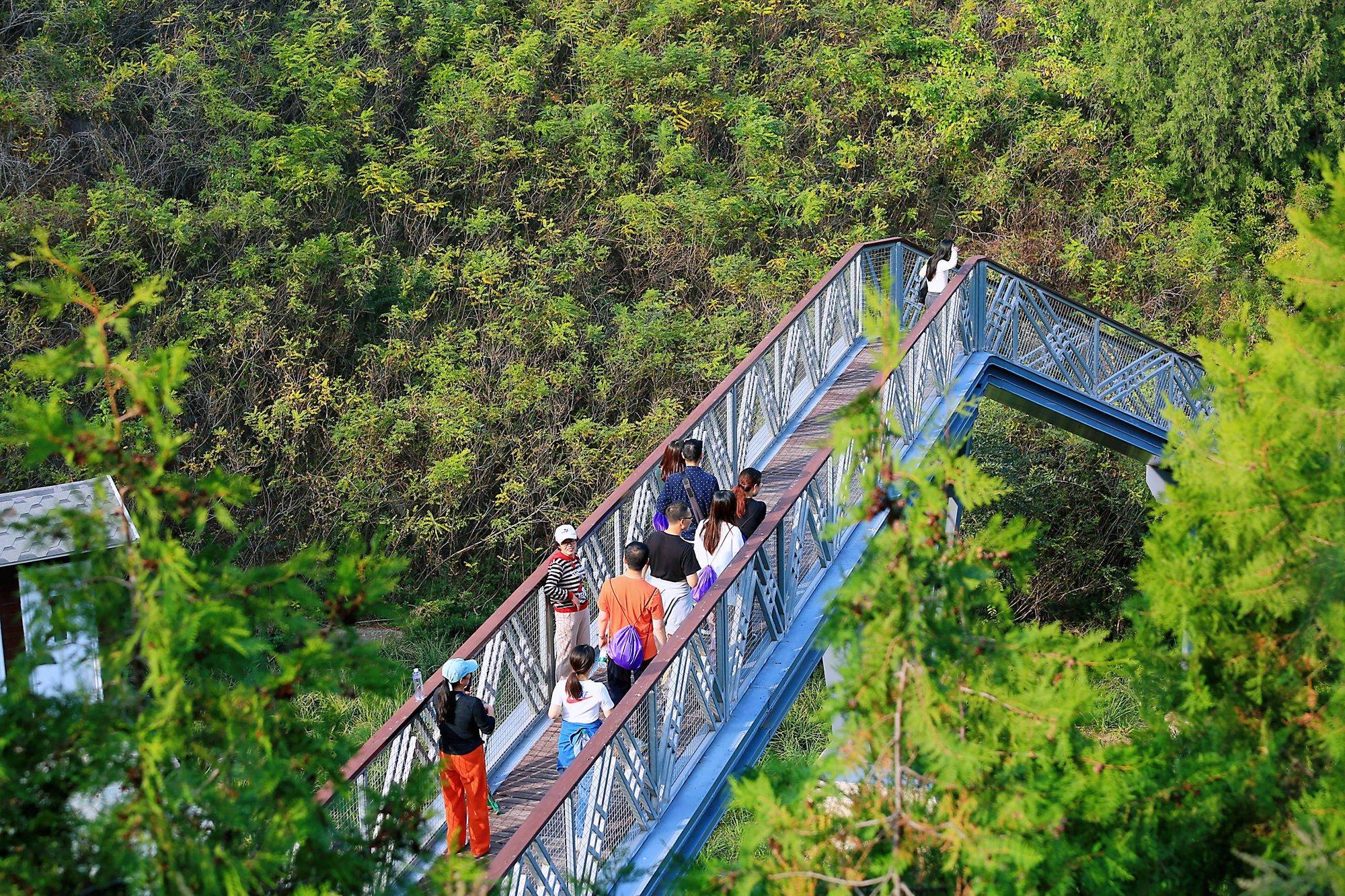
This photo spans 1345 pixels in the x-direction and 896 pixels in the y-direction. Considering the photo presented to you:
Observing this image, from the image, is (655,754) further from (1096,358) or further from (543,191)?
(543,191)

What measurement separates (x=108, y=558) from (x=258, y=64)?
16.6 metres

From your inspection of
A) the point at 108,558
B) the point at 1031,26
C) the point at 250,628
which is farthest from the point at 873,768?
the point at 1031,26

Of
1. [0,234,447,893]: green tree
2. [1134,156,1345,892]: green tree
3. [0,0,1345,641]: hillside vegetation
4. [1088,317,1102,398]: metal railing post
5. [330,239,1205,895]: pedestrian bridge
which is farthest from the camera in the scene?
[0,0,1345,641]: hillside vegetation

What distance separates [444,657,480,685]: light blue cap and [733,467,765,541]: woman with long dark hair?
2.09 meters

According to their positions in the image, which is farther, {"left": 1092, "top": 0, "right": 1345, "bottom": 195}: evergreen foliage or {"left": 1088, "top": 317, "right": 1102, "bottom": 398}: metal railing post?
{"left": 1092, "top": 0, "right": 1345, "bottom": 195}: evergreen foliage

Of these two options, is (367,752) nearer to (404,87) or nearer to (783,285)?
(783,285)

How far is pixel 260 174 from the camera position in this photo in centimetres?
1773

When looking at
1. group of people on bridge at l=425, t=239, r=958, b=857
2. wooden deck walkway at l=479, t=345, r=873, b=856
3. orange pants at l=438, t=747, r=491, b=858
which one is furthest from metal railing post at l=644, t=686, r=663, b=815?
orange pants at l=438, t=747, r=491, b=858

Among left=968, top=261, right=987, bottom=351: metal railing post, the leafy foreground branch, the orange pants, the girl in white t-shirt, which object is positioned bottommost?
the orange pants

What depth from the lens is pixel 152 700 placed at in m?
3.31

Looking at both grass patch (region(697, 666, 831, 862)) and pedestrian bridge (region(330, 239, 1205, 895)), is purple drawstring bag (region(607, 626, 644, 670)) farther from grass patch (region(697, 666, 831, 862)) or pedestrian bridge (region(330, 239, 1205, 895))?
grass patch (region(697, 666, 831, 862))

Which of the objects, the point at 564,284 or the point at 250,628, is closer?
the point at 250,628

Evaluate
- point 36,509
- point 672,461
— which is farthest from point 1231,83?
point 36,509

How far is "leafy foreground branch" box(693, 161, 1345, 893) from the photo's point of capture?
3686 millimetres
